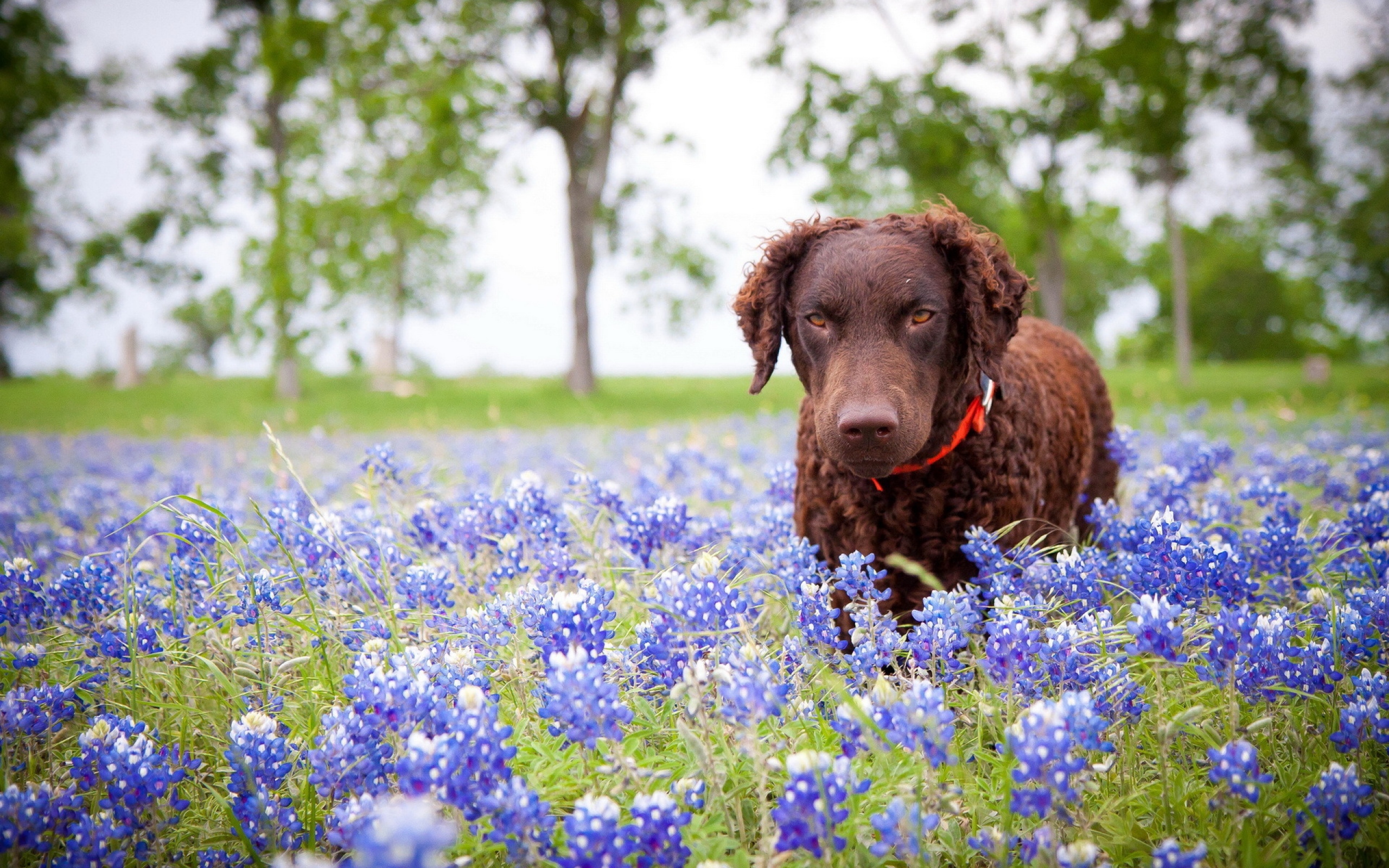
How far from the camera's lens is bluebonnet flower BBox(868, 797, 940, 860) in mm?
1658

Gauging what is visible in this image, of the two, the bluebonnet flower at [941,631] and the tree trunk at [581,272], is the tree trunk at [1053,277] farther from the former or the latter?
the bluebonnet flower at [941,631]

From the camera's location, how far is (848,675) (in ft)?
8.58

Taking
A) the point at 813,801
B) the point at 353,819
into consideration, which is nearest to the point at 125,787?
the point at 353,819

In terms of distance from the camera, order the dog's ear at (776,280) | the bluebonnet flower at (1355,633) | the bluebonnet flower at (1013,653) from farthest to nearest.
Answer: the dog's ear at (776,280) → the bluebonnet flower at (1355,633) → the bluebonnet flower at (1013,653)

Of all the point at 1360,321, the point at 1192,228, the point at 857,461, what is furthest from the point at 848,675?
the point at 1192,228

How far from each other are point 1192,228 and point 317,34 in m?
60.4

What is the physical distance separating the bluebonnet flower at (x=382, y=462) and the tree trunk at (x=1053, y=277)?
21.2 metres

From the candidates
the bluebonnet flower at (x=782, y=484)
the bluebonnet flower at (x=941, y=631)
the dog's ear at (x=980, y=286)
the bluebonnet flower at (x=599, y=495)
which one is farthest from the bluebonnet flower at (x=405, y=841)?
the bluebonnet flower at (x=782, y=484)

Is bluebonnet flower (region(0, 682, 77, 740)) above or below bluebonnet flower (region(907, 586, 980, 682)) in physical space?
below

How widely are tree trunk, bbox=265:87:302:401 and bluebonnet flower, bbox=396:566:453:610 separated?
21.7 m

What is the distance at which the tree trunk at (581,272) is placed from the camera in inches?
876

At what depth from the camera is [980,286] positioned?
3105mm

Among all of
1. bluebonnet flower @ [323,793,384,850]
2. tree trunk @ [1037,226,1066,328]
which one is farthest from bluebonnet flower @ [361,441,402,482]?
tree trunk @ [1037,226,1066,328]

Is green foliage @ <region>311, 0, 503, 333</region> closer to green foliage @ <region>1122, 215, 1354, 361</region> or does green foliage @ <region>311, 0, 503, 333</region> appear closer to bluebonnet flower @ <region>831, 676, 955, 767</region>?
bluebonnet flower @ <region>831, 676, 955, 767</region>
